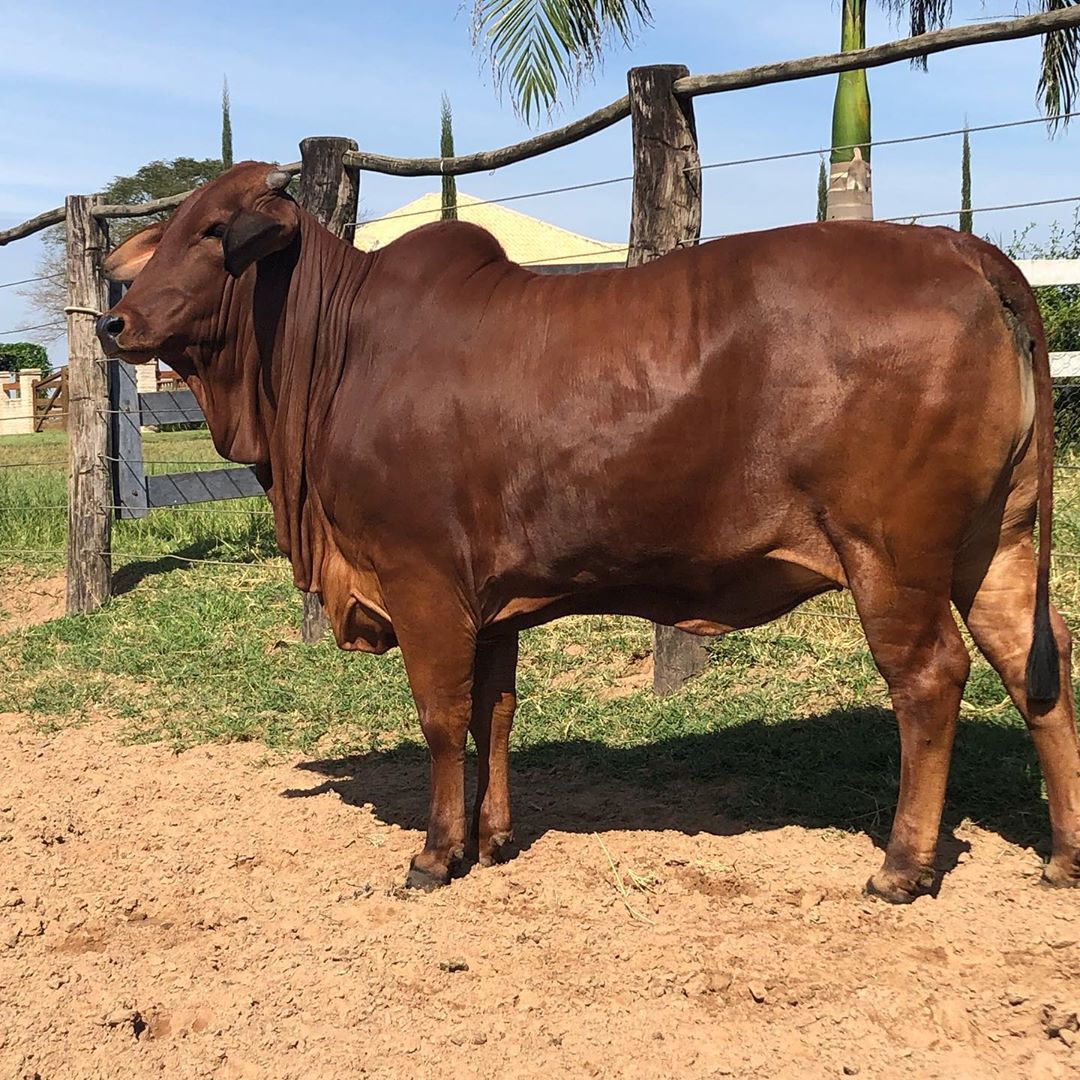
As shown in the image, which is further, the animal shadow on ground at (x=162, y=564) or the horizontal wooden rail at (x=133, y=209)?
the animal shadow on ground at (x=162, y=564)

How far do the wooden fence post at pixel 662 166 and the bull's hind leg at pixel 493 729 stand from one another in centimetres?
120

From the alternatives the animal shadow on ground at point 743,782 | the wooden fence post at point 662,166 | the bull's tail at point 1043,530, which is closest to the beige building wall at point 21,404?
the wooden fence post at point 662,166

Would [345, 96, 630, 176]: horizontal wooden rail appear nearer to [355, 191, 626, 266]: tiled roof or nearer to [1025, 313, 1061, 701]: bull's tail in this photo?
[1025, 313, 1061, 701]: bull's tail

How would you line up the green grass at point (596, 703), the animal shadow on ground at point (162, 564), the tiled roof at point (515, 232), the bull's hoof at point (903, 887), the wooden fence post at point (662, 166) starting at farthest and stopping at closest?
the tiled roof at point (515, 232), the animal shadow on ground at point (162, 564), the wooden fence post at point (662, 166), the green grass at point (596, 703), the bull's hoof at point (903, 887)

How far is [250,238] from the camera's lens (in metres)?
3.91

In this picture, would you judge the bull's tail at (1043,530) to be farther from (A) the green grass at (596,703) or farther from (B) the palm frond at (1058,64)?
(B) the palm frond at (1058,64)

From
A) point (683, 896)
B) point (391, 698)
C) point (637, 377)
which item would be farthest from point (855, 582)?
point (391, 698)

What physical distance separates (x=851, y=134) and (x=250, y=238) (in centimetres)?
776

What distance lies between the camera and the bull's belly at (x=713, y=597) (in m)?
3.51

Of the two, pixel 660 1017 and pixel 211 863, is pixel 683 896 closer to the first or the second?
pixel 660 1017

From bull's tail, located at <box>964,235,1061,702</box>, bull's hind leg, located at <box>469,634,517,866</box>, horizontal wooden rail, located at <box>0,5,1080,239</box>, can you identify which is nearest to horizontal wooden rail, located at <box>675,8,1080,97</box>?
horizontal wooden rail, located at <box>0,5,1080,239</box>

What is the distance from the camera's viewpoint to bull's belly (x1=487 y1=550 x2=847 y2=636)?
3512 millimetres

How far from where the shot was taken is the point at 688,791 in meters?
4.60

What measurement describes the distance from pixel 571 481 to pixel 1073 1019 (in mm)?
1867
